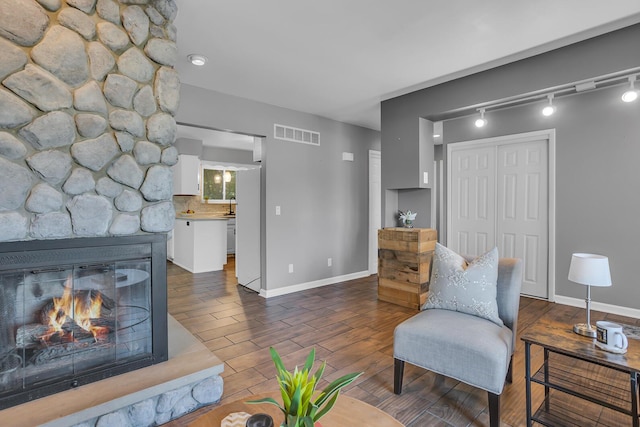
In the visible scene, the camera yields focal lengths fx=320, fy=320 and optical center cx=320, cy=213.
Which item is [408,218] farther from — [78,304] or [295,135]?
[78,304]

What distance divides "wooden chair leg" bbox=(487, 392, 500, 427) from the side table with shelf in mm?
166

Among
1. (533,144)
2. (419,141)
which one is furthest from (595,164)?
(419,141)

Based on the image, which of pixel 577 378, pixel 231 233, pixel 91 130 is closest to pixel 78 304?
pixel 91 130

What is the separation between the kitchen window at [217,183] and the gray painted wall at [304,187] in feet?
12.6

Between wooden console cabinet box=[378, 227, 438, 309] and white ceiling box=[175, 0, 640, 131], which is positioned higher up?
white ceiling box=[175, 0, 640, 131]

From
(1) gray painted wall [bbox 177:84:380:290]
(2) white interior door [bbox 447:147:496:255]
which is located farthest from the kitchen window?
(2) white interior door [bbox 447:147:496:255]

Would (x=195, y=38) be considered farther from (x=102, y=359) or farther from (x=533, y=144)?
(x=533, y=144)

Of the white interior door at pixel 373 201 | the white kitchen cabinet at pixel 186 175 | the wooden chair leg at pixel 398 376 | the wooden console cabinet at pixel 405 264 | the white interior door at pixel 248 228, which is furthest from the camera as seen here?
the white kitchen cabinet at pixel 186 175

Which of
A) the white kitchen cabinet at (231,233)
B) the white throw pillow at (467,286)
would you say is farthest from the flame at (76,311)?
the white kitchen cabinet at (231,233)

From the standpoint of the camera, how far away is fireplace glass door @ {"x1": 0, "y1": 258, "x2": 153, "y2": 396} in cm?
166

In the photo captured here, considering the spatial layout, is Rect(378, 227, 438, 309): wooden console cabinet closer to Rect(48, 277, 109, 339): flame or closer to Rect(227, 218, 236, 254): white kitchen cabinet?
Rect(48, 277, 109, 339): flame

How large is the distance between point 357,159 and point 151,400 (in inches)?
177

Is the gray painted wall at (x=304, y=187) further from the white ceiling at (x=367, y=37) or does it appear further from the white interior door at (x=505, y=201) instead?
the white interior door at (x=505, y=201)

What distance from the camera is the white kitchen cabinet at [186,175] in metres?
6.48
